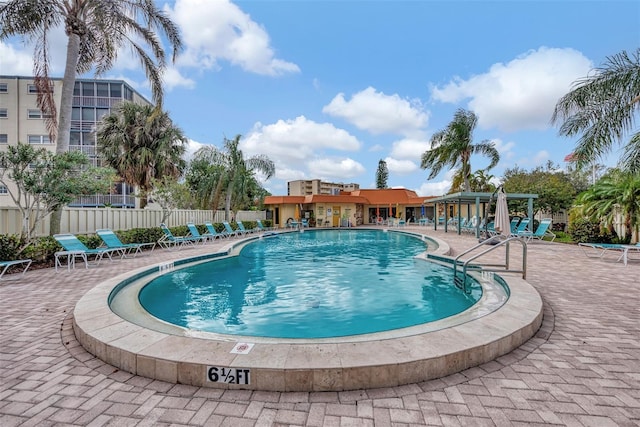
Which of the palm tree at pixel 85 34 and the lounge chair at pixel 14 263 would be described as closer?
the lounge chair at pixel 14 263

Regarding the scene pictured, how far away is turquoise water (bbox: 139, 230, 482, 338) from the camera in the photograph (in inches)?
206

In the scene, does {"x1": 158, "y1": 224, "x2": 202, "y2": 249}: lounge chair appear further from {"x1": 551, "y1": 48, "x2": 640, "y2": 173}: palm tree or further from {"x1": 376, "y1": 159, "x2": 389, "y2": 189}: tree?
{"x1": 376, "y1": 159, "x2": 389, "y2": 189}: tree

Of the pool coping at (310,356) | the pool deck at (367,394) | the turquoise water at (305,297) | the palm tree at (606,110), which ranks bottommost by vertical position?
the turquoise water at (305,297)

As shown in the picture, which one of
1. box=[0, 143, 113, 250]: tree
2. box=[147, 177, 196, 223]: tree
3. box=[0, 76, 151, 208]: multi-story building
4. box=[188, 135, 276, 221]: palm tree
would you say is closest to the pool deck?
box=[0, 143, 113, 250]: tree

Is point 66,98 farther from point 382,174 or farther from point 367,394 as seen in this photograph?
point 382,174

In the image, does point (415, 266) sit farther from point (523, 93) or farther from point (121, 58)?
point (121, 58)

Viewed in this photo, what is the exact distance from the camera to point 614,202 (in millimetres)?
11727

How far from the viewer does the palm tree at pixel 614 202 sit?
35.9ft

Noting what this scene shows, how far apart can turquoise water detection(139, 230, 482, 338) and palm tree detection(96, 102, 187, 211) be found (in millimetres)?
8932

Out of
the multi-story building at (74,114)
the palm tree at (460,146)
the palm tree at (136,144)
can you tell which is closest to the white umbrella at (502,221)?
the palm tree at (460,146)

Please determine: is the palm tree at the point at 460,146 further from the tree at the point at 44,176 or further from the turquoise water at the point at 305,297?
the tree at the point at 44,176

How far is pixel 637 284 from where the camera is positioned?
6.32 metres

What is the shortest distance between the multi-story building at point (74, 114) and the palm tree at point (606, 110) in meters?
25.9

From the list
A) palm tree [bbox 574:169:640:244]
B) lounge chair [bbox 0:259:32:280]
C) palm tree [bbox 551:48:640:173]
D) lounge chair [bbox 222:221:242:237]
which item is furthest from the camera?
lounge chair [bbox 222:221:242:237]
